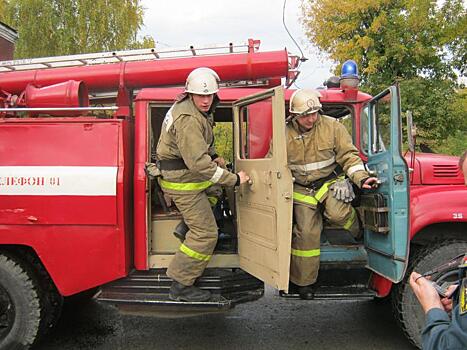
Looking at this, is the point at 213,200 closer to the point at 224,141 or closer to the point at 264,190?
the point at 264,190

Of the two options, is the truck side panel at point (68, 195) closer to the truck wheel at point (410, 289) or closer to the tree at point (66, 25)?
the truck wheel at point (410, 289)

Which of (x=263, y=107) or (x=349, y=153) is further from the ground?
(x=263, y=107)

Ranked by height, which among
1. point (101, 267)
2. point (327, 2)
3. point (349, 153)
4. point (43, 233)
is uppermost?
point (327, 2)

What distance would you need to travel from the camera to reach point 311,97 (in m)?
3.73

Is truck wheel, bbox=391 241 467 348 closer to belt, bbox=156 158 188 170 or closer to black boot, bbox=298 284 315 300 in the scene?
black boot, bbox=298 284 315 300

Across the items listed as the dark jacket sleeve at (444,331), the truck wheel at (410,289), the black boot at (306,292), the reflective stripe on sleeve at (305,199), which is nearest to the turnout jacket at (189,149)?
the reflective stripe on sleeve at (305,199)

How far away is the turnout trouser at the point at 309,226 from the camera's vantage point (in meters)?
3.68

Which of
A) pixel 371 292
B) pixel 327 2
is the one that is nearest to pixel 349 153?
pixel 371 292

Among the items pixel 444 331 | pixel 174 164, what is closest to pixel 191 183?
pixel 174 164

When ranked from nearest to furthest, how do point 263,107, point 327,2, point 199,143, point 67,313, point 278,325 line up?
point 199,143, point 263,107, point 278,325, point 67,313, point 327,2

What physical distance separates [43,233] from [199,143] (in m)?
1.36

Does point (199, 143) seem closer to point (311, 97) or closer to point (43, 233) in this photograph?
point (311, 97)

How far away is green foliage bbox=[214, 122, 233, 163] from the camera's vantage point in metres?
4.56

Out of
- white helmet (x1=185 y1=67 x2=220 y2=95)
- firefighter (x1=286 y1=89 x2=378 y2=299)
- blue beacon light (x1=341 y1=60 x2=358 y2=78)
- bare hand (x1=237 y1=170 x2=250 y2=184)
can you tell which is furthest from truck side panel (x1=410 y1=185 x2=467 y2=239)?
white helmet (x1=185 y1=67 x2=220 y2=95)
